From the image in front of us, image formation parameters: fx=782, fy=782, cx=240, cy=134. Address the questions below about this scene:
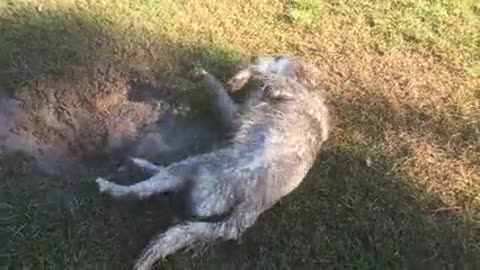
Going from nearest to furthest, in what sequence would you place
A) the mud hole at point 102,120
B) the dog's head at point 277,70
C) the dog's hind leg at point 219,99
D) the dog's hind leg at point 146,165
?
the dog's hind leg at point 146,165
the mud hole at point 102,120
the dog's hind leg at point 219,99
the dog's head at point 277,70

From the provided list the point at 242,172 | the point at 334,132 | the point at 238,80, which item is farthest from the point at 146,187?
the point at 334,132

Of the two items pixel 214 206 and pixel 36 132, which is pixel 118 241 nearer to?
pixel 214 206

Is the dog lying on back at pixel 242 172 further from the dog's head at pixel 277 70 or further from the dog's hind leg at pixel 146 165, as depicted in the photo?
the dog's head at pixel 277 70

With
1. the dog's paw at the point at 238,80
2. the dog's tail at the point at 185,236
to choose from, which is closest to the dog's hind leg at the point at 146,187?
the dog's tail at the point at 185,236

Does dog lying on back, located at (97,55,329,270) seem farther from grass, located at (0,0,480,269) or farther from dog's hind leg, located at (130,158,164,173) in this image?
grass, located at (0,0,480,269)

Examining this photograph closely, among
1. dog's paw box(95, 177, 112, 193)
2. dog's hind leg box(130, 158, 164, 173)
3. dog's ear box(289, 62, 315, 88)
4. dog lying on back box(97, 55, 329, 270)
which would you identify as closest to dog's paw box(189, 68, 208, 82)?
dog lying on back box(97, 55, 329, 270)

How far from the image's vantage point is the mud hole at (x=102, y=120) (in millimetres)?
4121

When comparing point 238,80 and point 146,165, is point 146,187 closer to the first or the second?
point 146,165

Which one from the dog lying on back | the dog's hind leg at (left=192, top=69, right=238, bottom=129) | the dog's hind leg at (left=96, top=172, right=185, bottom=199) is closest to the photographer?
the dog lying on back

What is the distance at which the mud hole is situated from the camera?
13.5ft

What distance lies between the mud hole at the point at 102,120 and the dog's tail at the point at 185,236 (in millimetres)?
639

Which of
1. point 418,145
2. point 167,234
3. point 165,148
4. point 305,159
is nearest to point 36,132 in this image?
point 165,148

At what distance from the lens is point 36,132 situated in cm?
416

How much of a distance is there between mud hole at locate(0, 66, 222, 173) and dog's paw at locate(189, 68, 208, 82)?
6 cm
